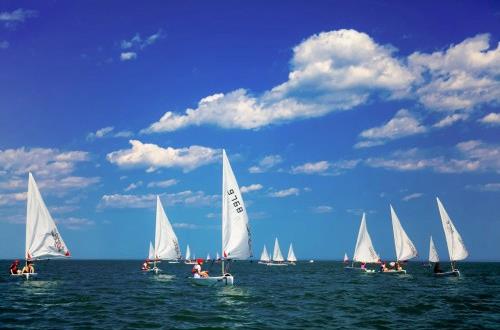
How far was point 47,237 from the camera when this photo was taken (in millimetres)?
53312

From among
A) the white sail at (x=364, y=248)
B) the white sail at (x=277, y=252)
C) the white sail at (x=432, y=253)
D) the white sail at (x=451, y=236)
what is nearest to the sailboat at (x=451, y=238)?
the white sail at (x=451, y=236)

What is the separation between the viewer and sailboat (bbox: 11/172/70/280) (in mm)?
52438

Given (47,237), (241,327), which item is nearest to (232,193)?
(241,327)

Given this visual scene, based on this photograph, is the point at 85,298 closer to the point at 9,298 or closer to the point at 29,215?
the point at 9,298

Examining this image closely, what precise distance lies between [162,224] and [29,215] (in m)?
25.4

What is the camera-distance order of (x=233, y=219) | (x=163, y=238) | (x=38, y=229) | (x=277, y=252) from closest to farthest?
1. (x=233, y=219)
2. (x=38, y=229)
3. (x=163, y=238)
4. (x=277, y=252)

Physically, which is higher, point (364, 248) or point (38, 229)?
point (38, 229)

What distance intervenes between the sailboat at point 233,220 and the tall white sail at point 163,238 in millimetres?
33805

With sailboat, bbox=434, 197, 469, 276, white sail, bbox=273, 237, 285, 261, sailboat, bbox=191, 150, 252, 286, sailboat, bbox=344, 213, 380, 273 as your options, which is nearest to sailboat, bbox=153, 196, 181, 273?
sailboat, bbox=191, 150, 252, 286

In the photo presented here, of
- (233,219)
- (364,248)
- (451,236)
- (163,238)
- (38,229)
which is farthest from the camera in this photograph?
(364,248)

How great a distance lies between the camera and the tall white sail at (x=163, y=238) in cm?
7519

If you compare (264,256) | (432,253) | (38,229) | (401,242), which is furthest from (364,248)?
(264,256)

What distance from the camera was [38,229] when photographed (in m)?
52.9

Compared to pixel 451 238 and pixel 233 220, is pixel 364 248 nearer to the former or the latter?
pixel 451 238
